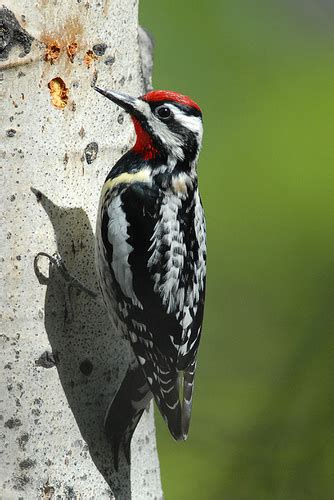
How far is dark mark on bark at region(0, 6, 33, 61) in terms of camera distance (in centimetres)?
275

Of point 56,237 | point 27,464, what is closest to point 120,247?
point 56,237

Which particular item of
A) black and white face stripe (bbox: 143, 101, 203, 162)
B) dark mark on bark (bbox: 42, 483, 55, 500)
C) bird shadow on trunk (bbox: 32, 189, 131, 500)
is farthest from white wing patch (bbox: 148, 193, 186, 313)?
dark mark on bark (bbox: 42, 483, 55, 500)

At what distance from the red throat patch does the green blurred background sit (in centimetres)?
45

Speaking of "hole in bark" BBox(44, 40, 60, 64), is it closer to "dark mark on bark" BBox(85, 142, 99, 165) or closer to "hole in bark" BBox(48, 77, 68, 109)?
"hole in bark" BBox(48, 77, 68, 109)

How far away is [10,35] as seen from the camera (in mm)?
2773

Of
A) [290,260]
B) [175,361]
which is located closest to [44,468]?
[175,361]

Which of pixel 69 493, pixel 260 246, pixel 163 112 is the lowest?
pixel 69 493

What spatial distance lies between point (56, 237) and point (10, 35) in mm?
603

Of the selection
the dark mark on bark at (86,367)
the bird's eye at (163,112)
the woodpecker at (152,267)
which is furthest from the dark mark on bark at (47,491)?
the bird's eye at (163,112)

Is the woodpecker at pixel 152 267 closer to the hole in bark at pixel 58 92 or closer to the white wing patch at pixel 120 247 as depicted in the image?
the white wing patch at pixel 120 247

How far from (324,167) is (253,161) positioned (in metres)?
0.30

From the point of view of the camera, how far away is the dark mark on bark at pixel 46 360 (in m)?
2.88

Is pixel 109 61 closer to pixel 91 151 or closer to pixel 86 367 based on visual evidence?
pixel 91 151

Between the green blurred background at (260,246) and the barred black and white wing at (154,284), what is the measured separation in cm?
58
